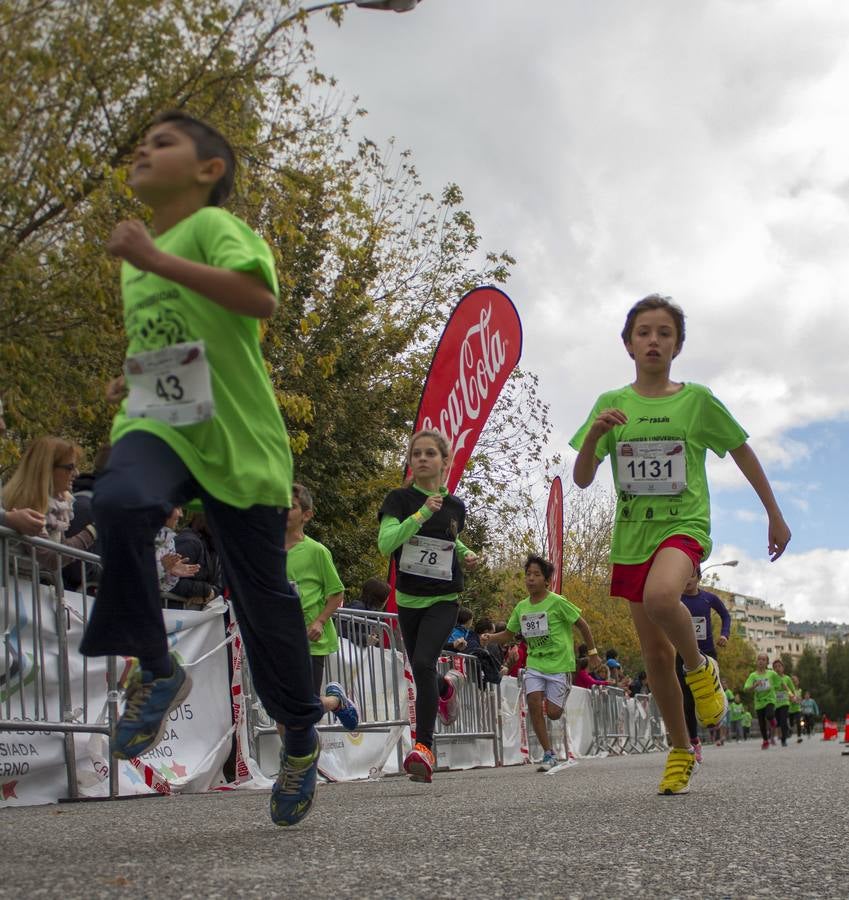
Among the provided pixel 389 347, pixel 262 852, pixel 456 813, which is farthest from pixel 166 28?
pixel 389 347

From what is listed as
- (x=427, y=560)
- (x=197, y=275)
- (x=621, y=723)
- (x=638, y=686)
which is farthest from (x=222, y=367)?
(x=638, y=686)

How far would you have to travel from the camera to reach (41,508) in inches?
270

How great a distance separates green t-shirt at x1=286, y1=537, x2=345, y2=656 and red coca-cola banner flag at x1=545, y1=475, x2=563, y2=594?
11.4 meters

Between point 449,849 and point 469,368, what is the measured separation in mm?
9421

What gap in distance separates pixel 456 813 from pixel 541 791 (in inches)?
76.2

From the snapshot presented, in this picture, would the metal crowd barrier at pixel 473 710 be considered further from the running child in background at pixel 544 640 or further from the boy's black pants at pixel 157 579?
the boy's black pants at pixel 157 579

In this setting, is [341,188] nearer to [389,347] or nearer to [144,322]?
[389,347]

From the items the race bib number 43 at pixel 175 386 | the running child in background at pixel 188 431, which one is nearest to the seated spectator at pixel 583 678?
the running child in background at pixel 188 431

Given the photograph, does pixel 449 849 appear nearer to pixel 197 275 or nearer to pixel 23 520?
pixel 197 275

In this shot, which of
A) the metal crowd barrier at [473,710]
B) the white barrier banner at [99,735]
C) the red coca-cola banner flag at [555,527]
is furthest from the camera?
the red coca-cola banner flag at [555,527]

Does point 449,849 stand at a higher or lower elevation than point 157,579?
lower

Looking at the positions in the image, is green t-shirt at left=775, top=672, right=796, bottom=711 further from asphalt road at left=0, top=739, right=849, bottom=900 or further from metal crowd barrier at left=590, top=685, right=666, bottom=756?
asphalt road at left=0, top=739, right=849, bottom=900

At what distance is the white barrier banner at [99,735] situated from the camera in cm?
643

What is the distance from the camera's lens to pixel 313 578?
7785mm
